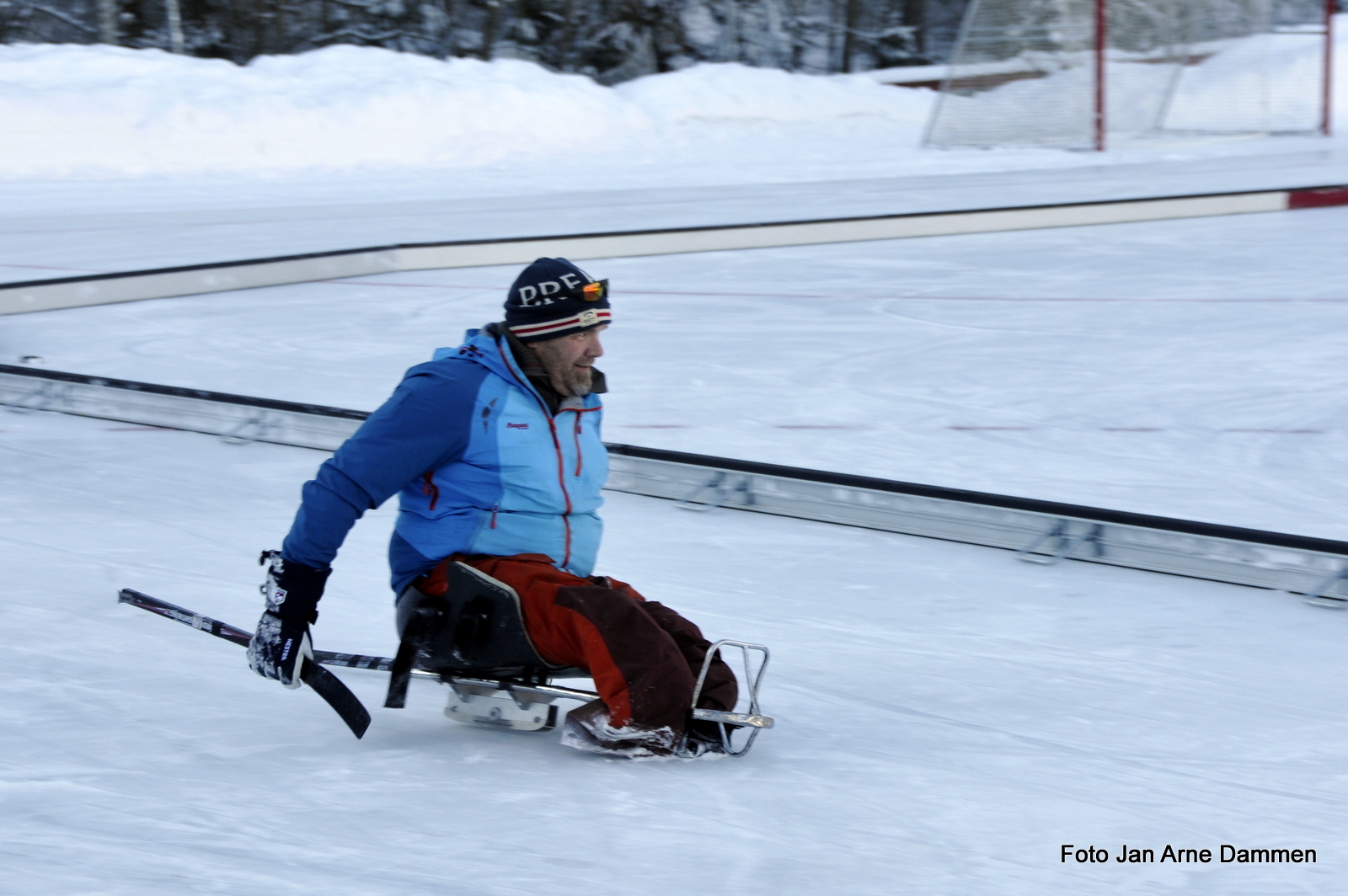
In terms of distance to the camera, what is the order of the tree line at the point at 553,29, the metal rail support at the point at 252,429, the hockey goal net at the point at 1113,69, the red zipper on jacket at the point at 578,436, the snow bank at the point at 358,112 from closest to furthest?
the red zipper on jacket at the point at 578,436
the metal rail support at the point at 252,429
the snow bank at the point at 358,112
the hockey goal net at the point at 1113,69
the tree line at the point at 553,29

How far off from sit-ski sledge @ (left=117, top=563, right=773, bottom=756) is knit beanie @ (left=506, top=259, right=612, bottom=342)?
1.48 ft

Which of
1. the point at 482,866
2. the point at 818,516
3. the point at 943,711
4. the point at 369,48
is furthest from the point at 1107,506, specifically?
the point at 369,48

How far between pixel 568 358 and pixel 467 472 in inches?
10.9

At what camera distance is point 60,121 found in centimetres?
1709

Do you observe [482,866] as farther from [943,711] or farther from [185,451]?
[185,451]

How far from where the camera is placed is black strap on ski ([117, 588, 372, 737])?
2.72m

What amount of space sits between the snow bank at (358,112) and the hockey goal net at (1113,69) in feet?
6.53

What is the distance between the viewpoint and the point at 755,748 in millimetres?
2832

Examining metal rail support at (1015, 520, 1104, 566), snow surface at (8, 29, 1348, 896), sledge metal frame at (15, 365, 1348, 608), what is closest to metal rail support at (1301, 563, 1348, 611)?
sledge metal frame at (15, 365, 1348, 608)

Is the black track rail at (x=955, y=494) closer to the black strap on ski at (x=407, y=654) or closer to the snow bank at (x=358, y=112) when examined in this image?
the black strap on ski at (x=407, y=654)

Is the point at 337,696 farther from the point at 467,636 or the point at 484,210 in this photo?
the point at 484,210

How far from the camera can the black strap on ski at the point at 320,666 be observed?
8.91 ft

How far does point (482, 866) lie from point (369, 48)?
20.9 m

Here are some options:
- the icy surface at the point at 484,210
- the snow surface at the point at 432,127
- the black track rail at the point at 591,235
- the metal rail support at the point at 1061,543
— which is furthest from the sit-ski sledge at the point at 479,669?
the snow surface at the point at 432,127
